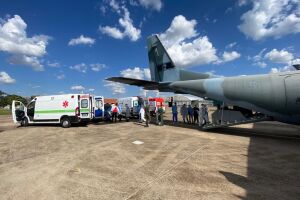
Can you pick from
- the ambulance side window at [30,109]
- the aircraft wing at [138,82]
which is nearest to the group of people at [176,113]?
the aircraft wing at [138,82]

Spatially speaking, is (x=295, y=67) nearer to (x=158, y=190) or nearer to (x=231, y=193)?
(x=231, y=193)

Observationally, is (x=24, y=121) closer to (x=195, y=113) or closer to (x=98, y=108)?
(x=98, y=108)

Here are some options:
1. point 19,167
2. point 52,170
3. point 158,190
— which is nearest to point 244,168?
point 158,190

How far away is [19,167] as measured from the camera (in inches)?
282

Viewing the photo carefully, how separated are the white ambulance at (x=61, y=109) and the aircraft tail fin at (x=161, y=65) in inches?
232

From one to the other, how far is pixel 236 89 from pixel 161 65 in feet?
24.0

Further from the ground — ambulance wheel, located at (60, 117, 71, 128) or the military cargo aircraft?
the military cargo aircraft

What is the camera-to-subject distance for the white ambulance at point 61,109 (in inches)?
667

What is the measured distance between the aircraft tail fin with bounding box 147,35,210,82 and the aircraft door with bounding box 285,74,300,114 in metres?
6.81

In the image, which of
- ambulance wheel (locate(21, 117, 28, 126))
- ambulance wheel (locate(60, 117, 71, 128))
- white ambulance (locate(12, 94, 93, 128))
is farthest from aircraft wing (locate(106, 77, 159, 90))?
ambulance wheel (locate(21, 117, 28, 126))

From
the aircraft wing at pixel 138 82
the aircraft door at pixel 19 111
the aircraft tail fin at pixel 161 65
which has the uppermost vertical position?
the aircraft tail fin at pixel 161 65

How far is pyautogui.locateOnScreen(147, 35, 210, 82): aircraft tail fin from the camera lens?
17.2 meters

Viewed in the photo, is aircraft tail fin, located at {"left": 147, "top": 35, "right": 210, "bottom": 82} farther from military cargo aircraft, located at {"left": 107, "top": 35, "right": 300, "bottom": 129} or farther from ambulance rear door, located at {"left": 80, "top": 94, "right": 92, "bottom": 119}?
ambulance rear door, located at {"left": 80, "top": 94, "right": 92, "bottom": 119}

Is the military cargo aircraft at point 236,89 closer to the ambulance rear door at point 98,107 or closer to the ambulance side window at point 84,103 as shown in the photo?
the ambulance side window at point 84,103
